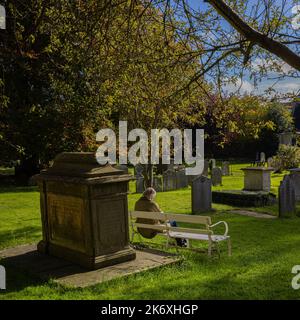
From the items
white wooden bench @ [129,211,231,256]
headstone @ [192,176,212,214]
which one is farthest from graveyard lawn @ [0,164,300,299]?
headstone @ [192,176,212,214]

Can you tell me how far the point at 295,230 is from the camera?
1145cm

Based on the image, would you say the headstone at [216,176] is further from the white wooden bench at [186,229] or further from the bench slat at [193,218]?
the bench slat at [193,218]

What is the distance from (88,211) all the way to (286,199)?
7.82 meters

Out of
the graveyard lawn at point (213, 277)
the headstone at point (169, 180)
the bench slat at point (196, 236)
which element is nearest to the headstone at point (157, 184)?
the headstone at point (169, 180)

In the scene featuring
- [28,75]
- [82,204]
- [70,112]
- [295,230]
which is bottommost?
[295,230]

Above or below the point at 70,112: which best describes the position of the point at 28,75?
above

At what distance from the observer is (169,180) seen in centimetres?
2152

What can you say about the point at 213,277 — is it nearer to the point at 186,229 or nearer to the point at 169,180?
the point at 186,229

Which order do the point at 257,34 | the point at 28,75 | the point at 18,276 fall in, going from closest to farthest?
the point at 257,34, the point at 18,276, the point at 28,75

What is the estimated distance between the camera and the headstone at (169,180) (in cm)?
2134

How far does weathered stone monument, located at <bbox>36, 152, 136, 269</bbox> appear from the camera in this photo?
25.4 feet
